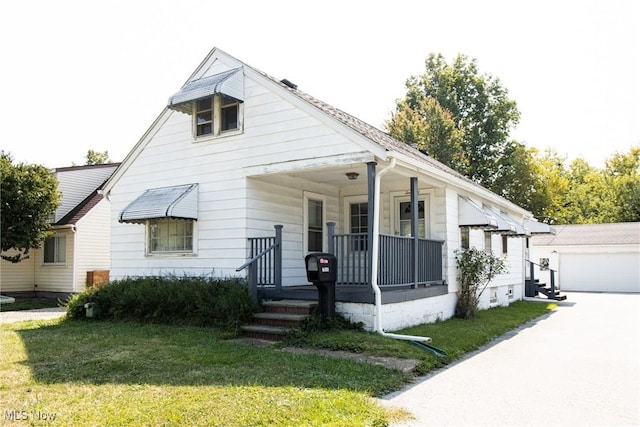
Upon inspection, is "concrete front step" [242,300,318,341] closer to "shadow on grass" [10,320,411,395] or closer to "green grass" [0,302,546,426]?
"green grass" [0,302,546,426]

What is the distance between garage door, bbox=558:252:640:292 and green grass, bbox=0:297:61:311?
24.0 m

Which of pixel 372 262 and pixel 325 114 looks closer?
pixel 372 262

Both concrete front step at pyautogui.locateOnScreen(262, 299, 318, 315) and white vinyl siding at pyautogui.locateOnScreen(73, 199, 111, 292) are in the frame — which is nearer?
concrete front step at pyautogui.locateOnScreen(262, 299, 318, 315)

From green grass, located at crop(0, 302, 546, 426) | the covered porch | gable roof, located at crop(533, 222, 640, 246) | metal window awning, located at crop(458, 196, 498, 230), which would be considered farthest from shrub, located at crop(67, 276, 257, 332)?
gable roof, located at crop(533, 222, 640, 246)

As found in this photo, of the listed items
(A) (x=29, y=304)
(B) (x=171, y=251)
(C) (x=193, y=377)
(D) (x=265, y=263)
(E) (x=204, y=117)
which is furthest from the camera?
(A) (x=29, y=304)

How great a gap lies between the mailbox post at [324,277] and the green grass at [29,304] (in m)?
11.9

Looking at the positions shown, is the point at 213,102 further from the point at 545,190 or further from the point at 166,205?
the point at 545,190

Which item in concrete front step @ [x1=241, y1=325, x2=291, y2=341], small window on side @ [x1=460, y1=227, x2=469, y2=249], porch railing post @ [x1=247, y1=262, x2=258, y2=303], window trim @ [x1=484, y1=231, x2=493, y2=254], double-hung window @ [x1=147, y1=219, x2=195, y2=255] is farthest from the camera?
window trim @ [x1=484, y1=231, x2=493, y2=254]

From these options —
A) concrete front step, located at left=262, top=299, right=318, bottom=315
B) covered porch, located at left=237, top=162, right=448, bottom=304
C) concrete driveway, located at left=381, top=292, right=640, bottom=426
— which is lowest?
concrete driveway, located at left=381, top=292, right=640, bottom=426

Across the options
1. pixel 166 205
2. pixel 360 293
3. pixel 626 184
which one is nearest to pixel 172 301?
pixel 166 205

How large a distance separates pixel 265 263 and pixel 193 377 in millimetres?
4232

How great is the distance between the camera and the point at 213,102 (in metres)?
11.3

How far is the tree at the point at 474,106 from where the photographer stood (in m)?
36.8

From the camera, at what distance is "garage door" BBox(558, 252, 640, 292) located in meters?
25.4
